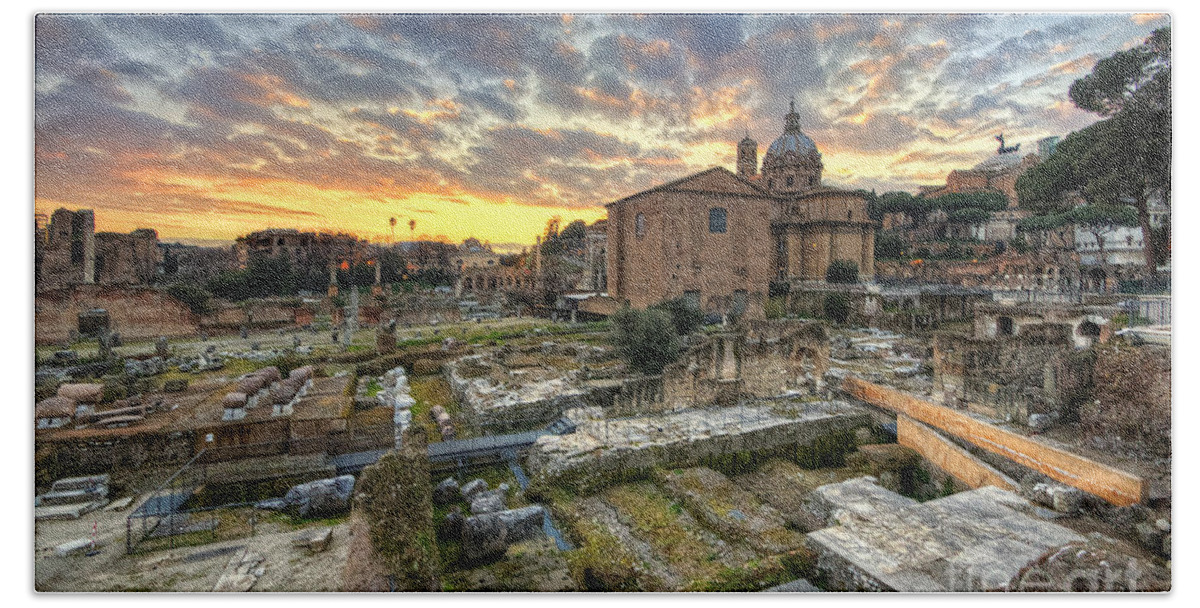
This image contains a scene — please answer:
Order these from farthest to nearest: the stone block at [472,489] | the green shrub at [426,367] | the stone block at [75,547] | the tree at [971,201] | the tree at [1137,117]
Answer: the green shrub at [426,367] < the tree at [971,201] < the tree at [1137,117] < the stone block at [472,489] < the stone block at [75,547]

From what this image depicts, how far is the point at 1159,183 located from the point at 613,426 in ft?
18.6

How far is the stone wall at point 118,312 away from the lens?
14.5 feet

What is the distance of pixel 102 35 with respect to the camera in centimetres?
440

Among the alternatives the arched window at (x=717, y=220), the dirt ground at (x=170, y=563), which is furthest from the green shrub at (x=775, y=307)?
the dirt ground at (x=170, y=563)

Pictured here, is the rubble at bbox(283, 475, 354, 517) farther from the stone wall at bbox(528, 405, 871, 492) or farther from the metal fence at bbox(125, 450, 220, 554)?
the stone wall at bbox(528, 405, 871, 492)

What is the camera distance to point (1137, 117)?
4832 millimetres

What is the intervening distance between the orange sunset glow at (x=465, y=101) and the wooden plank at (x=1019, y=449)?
8.46 ft

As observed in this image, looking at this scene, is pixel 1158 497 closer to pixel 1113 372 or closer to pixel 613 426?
pixel 1113 372

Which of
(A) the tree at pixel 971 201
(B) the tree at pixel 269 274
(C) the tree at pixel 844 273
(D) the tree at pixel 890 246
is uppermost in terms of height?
(A) the tree at pixel 971 201

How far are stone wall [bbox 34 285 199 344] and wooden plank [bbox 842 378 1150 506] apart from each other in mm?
7215

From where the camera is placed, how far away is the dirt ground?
371 cm

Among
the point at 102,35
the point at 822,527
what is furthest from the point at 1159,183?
the point at 102,35

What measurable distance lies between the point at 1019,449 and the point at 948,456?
581 millimetres

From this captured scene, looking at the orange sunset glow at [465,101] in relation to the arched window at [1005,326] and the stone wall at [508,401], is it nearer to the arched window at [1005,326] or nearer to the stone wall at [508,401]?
the stone wall at [508,401]
